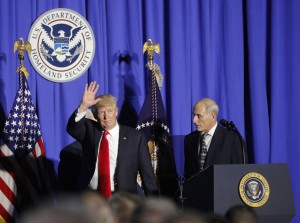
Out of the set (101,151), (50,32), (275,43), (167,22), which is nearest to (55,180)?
(101,151)

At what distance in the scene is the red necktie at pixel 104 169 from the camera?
4.75 m

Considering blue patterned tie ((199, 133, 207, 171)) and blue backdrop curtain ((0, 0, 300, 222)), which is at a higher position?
blue backdrop curtain ((0, 0, 300, 222))

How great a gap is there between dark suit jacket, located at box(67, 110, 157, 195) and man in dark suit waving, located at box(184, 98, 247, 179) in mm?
518

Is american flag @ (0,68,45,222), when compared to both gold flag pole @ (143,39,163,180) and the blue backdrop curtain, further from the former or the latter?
gold flag pole @ (143,39,163,180)

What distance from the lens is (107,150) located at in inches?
192

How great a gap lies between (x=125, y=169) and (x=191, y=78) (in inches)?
71.9

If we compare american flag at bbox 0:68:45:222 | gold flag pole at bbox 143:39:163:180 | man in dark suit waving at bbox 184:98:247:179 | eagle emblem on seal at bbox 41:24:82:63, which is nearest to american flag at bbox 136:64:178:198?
→ gold flag pole at bbox 143:39:163:180

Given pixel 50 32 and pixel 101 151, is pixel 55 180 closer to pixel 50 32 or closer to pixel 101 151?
pixel 101 151

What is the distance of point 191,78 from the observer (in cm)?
634

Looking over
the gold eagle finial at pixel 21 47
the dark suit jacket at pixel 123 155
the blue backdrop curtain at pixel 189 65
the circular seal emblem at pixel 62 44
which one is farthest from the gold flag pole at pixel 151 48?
the gold eagle finial at pixel 21 47

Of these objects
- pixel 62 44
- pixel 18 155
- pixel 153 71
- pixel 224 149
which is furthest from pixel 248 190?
pixel 62 44

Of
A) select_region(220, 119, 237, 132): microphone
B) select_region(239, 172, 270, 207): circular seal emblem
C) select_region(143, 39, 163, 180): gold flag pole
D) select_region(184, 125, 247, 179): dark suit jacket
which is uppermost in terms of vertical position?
select_region(143, 39, 163, 180): gold flag pole

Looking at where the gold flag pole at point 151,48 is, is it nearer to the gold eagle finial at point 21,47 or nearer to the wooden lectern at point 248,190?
the gold eagle finial at point 21,47

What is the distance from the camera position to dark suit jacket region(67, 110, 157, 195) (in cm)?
485
